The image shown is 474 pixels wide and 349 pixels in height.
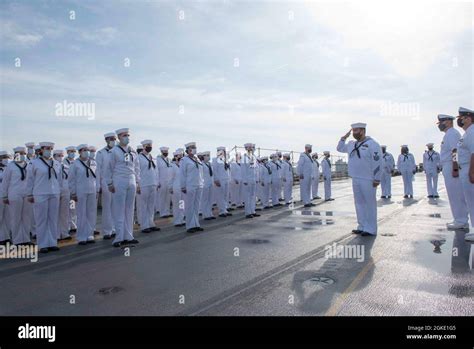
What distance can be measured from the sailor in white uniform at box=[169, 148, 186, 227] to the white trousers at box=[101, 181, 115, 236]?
229 cm

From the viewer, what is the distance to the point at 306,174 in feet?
58.2

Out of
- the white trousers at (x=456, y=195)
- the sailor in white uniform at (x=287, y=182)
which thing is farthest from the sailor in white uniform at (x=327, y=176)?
the white trousers at (x=456, y=195)

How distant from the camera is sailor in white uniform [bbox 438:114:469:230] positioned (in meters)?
9.91

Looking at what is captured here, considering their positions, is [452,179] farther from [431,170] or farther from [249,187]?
[431,170]

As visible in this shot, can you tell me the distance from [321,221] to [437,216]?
3.68m

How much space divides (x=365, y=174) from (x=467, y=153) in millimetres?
2162

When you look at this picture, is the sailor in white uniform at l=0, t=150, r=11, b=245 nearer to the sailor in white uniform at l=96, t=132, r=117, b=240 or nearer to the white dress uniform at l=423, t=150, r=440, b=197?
the sailor in white uniform at l=96, t=132, r=117, b=240

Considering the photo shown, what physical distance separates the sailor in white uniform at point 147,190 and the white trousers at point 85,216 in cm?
159

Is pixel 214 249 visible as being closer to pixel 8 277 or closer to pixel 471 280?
pixel 8 277

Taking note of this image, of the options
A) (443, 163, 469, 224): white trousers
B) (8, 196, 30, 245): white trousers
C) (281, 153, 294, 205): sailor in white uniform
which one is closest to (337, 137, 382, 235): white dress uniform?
(443, 163, 469, 224): white trousers

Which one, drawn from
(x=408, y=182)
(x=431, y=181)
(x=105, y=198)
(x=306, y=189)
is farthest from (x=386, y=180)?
(x=105, y=198)

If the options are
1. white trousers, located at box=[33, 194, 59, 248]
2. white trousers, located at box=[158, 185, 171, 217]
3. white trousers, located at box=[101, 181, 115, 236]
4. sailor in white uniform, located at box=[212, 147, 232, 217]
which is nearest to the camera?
white trousers, located at box=[33, 194, 59, 248]

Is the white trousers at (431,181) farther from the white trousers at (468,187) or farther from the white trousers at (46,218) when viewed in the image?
the white trousers at (46,218)
